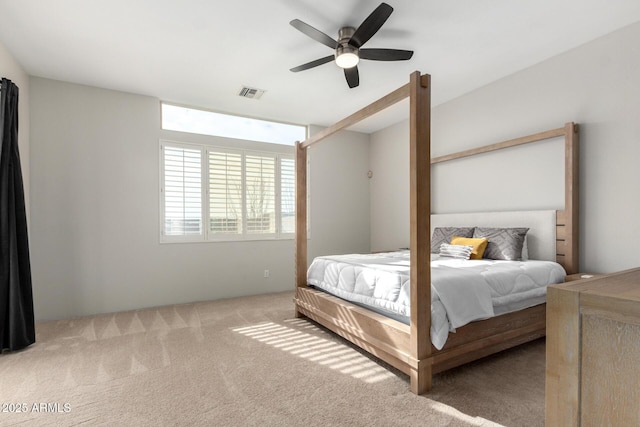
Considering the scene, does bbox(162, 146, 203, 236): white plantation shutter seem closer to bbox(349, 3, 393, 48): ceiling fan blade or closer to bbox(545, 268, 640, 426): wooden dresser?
bbox(349, 3, 393, 48): ceiling fan blade

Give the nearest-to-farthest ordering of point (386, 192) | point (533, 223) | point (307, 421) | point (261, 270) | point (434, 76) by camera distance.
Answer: point (307, 421), point (533, 223), point (434, 76), point (261, 270), point (386, 192)

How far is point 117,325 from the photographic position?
3.49m

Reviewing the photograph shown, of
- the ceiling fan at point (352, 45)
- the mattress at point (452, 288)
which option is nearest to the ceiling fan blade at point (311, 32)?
the ceiling fan at point (352, 45)

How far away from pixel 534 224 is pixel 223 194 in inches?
→ 155

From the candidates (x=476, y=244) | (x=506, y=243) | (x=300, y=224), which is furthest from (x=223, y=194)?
(x=506, y=243)

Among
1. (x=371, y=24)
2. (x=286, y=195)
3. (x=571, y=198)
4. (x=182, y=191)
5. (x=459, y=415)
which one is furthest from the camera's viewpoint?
(x=286, y=195)

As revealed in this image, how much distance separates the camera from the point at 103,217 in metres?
3.97

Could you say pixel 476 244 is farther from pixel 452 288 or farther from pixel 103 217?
pixel 103 217

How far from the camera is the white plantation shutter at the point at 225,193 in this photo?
4672 mm

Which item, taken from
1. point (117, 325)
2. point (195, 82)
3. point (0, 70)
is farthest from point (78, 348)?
point (195, 82)

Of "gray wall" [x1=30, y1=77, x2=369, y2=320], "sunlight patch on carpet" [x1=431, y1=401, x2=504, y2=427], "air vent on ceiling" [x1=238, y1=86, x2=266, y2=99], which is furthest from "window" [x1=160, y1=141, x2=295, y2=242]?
"sunlight patch on carpet" [x1=431, y1=401, x2=504, y2=427]

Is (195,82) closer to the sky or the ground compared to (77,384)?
closer to the sky

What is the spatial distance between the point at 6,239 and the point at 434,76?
14.8 ft

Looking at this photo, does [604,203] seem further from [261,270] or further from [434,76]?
[261,270]
